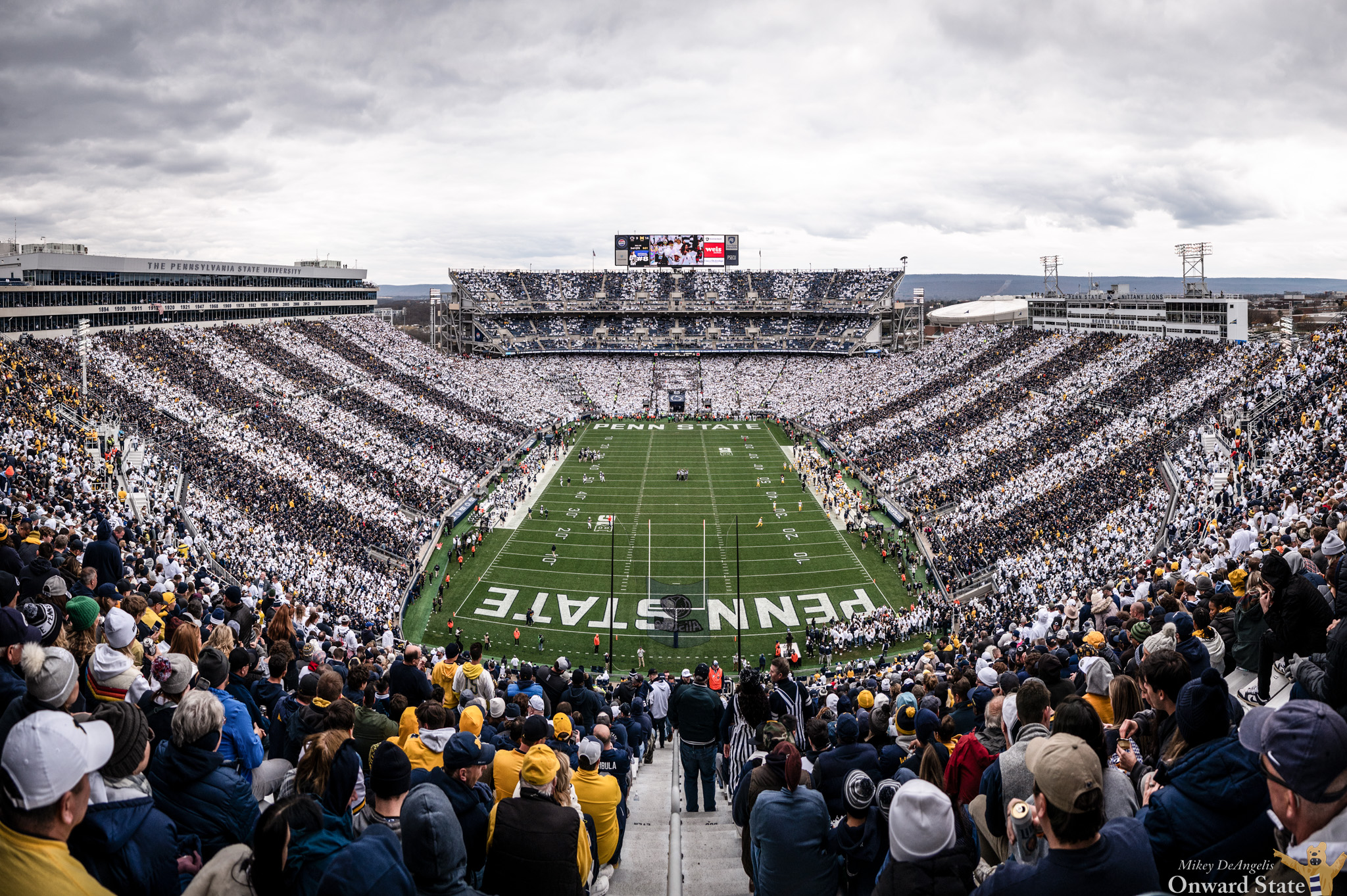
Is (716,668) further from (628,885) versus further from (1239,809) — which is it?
(1239,809)

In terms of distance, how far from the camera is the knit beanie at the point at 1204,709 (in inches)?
157

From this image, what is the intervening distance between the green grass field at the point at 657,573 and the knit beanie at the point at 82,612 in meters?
18.9

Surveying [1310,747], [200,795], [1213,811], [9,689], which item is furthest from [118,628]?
[1310,747]

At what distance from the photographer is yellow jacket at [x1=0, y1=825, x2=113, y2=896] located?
282 cm

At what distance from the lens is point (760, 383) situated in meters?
78.8

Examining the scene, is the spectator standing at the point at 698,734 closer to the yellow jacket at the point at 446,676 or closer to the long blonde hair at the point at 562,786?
the yellow jacket at the point at 446,676

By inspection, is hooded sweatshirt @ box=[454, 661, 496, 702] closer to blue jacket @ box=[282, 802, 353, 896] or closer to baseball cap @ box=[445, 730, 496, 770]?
baseball cap @ box=[445, 730, 496, 770]

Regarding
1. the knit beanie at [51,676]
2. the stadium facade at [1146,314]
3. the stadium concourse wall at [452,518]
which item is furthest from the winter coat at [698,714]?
the stadium facade at [1146,314]

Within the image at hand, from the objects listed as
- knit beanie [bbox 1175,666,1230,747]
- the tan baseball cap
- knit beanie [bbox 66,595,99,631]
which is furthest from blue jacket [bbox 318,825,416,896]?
knit beanie [bbox 66,595,99,631]

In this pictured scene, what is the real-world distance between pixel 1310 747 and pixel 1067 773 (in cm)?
85

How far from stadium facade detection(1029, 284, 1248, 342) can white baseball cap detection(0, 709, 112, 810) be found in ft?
171

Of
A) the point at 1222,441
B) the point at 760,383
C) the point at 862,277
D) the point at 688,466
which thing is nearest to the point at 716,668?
the point at 1222,441

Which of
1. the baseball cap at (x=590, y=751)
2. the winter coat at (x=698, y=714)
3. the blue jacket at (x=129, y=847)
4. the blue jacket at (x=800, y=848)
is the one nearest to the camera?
the blue jacket at (x=129, y=847)

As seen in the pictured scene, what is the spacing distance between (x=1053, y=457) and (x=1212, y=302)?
17175mm
